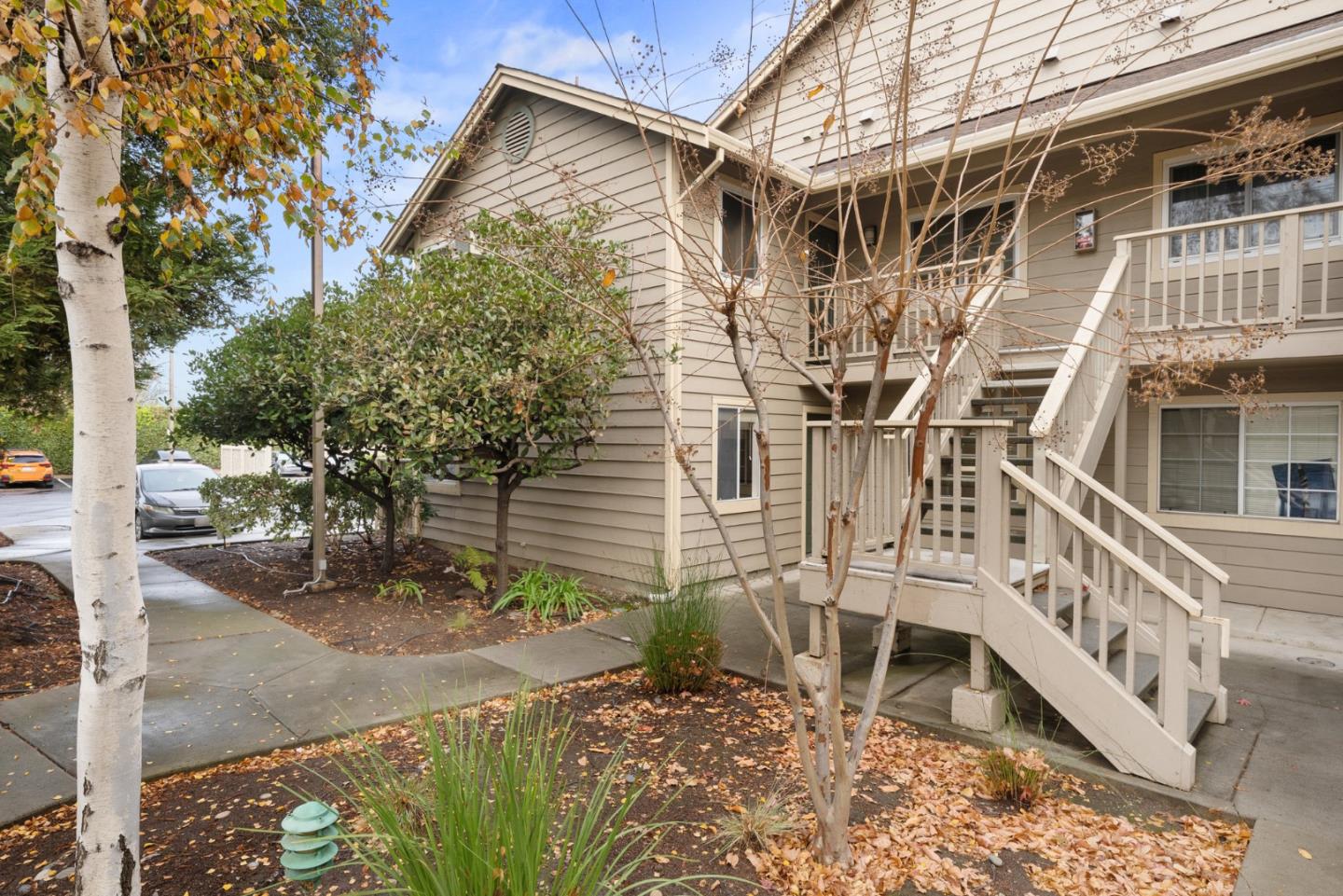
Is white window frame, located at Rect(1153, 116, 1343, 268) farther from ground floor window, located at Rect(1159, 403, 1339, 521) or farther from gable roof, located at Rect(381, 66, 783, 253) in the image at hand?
gable roof, located at Rect(381, 66, 783, 253)

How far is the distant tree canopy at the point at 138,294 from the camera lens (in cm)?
533

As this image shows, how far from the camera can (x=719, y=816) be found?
3.11 metres

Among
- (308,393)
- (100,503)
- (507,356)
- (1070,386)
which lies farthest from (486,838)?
(308,393)

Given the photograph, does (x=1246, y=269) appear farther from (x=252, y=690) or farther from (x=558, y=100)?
(x=252, y=690)

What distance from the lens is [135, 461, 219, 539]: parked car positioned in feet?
41.2

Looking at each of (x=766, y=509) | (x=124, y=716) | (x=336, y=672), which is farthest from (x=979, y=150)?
(x=124, y=716)

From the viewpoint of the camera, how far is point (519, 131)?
9.30 metres

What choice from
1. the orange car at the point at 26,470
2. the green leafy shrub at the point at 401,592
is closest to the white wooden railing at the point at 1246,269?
the green leafy shrub at the point at 401,592

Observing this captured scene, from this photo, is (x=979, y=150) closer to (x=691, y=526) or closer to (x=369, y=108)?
(x=691, y=526)

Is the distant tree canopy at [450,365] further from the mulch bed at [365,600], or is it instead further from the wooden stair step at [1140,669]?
the wooden stair step at [1140,669]

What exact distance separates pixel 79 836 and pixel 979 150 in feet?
28.2

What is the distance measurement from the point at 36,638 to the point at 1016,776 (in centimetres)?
731

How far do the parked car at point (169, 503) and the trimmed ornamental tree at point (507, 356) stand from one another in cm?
808

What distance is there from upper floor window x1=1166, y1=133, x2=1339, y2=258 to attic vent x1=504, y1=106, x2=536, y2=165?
708 centimetres
